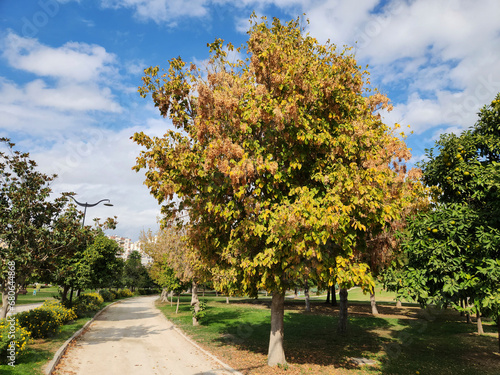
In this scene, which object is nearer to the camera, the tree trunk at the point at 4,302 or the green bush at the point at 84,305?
the tree trunk at the point at 4,302

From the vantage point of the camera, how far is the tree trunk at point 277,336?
1018 centimetres

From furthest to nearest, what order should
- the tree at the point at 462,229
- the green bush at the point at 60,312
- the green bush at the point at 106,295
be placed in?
1. the green bush at the point at 106,295
2. the green bush at the point at 60,312
3. the tree at the point at 462,229

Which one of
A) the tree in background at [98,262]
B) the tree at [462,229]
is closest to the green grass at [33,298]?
the tree in background at [98,262]

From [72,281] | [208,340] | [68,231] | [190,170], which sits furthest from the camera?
[72,281]

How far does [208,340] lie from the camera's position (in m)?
14.7

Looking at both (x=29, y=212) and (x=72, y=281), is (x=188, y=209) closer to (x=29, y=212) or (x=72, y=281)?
(x=29, y=212)

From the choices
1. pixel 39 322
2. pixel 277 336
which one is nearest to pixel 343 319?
pixel 277 336

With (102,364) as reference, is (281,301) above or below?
above

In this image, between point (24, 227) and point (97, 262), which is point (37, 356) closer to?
point (24, 227)

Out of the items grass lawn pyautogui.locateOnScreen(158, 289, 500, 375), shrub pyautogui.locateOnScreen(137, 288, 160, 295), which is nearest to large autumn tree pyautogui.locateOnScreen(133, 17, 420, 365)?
grass lawn pyautogui.locateOnScreen(158, 289, 500, 375)

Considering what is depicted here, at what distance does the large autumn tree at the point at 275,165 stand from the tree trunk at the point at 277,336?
32 mm

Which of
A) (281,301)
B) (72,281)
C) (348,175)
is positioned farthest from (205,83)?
(72,281)

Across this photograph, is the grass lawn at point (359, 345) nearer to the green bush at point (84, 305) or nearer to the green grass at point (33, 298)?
the green bush at point (84, 305)

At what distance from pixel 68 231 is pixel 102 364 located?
478 centimetres
